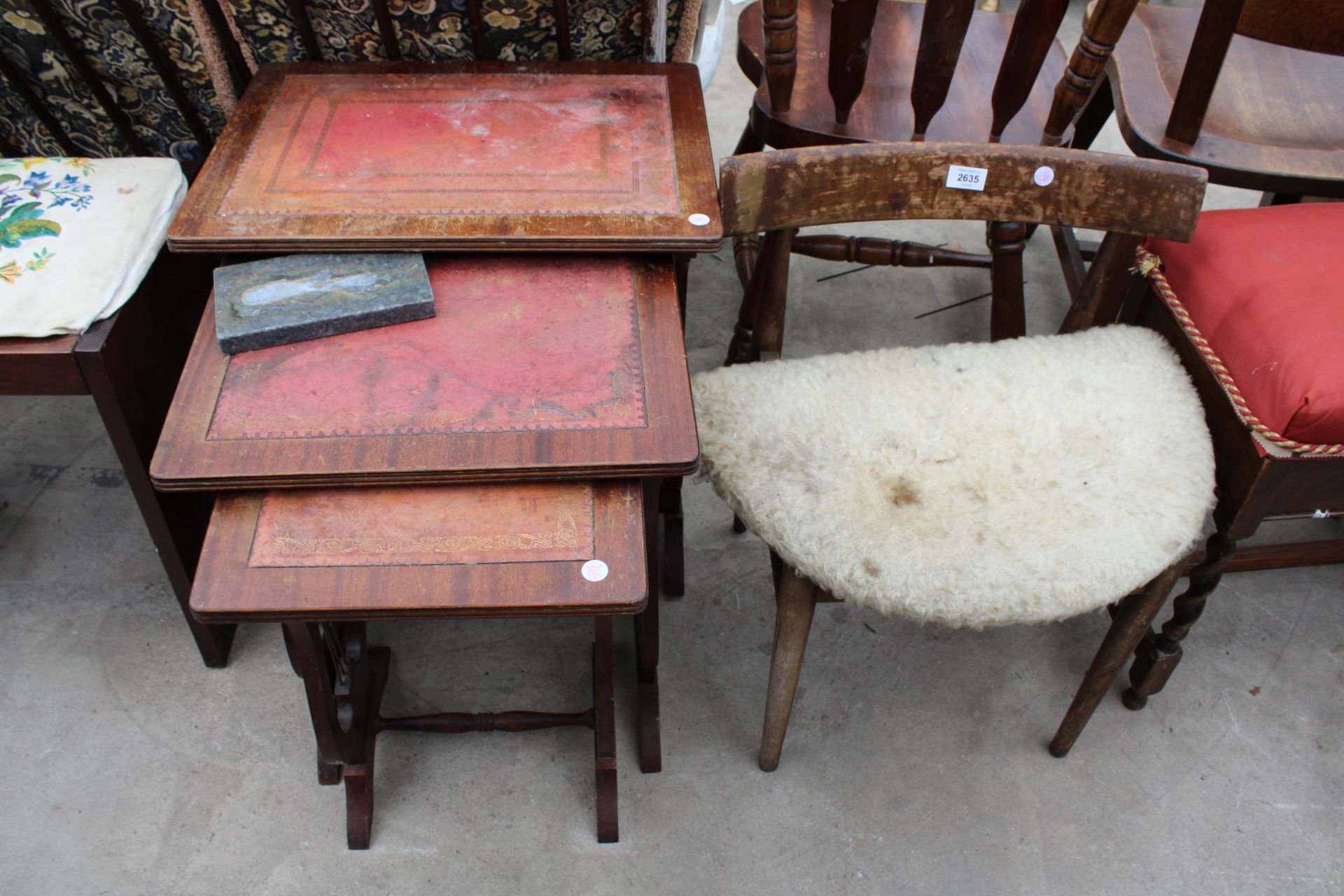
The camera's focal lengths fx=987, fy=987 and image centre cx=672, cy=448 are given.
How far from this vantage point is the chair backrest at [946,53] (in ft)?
4.98

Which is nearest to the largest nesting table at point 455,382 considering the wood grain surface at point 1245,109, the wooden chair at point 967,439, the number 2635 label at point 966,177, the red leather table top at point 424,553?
the red leather table top at point 424,553

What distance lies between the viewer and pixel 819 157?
4.57 ft

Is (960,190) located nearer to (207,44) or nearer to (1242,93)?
(1242,93)

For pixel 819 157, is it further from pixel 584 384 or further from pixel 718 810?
pixel 718 810

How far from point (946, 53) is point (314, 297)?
1059 millimetres

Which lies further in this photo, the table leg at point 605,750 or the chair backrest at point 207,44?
the chair backrest at point 207,44

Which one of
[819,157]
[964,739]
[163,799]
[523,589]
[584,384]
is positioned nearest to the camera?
[523,589]

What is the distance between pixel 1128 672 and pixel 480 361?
1.33 m

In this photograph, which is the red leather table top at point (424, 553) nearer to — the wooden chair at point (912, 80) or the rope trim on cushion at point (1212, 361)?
→ the wooden chair at point (912, 80)

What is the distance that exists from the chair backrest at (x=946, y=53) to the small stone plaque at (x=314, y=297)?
→ 2.48 feet

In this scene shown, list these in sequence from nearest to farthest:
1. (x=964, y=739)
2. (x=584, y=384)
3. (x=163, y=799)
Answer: (x=584, y=384) < (x=163, y=799) < (x=964, y=739)

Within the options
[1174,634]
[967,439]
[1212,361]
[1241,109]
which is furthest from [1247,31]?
[1174,634]

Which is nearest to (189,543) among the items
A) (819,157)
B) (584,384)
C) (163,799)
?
(163,799)

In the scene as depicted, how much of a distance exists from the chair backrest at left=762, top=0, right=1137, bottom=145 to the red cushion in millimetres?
321
